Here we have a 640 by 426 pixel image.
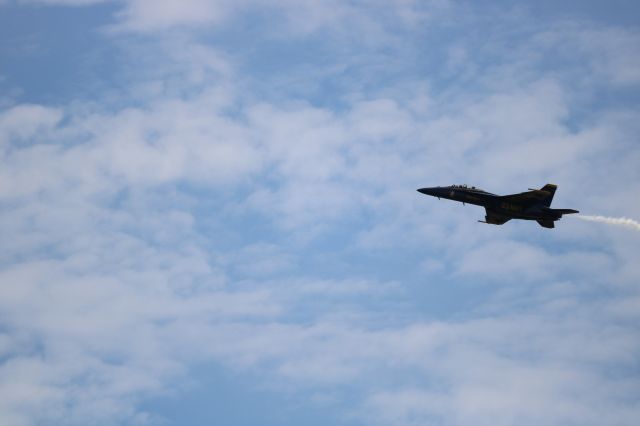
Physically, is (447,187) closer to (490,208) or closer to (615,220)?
(490,208)

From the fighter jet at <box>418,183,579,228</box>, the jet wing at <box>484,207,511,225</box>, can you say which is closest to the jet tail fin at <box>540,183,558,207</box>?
the fighter jet at <box>418,183,579,228</box>

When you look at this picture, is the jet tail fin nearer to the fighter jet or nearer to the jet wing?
the fighter jet

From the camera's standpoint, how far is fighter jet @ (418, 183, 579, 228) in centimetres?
11344

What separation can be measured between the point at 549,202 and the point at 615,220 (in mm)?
8331

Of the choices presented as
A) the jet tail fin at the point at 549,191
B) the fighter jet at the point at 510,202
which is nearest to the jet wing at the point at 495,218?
the fighter jet at the point at 510,202

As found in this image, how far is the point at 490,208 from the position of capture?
116m

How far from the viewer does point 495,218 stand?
385ft

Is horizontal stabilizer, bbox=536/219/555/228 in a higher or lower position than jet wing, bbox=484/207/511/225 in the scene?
lower

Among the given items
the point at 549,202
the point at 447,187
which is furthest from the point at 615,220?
the point at 447,187

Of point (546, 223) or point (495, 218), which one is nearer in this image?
point (546, 223)

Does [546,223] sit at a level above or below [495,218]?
below

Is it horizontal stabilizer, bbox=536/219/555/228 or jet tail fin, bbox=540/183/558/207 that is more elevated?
jet tail fin, bbox=540/183/558/207

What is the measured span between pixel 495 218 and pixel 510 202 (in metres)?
3.34

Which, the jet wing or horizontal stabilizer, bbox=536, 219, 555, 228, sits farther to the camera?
the jet wing
